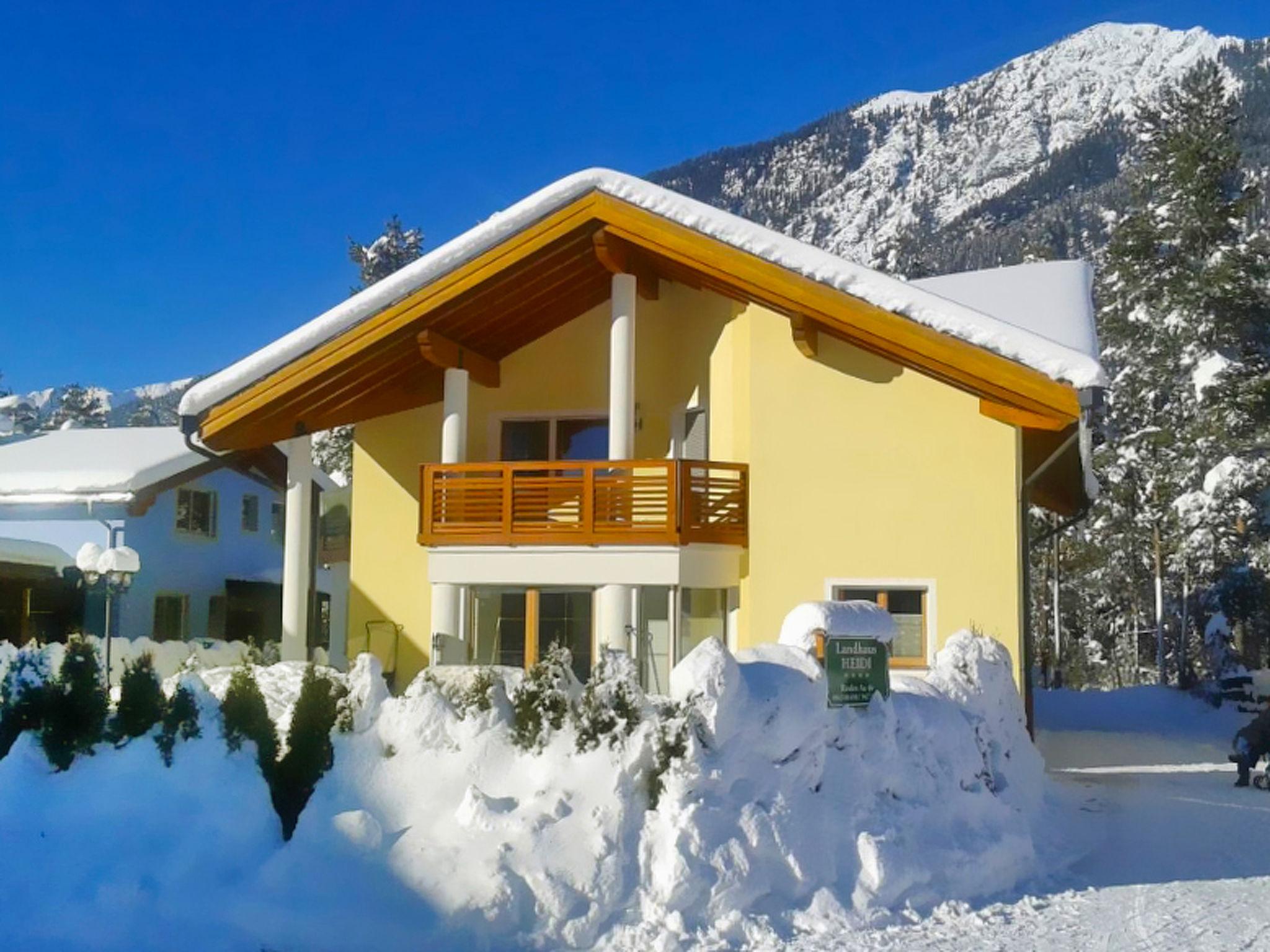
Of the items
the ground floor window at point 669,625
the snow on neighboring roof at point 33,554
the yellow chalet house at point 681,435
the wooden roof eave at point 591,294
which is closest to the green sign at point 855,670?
the wooden roof eave at point 591,294

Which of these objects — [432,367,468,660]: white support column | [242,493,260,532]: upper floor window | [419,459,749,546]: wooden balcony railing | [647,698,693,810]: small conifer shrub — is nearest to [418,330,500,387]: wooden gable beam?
[432,367,468,660]: white support column

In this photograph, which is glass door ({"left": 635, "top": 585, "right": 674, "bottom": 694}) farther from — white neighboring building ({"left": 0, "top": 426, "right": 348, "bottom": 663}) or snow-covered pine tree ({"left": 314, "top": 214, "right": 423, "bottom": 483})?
snow-covered pine tree ({"left": 314, "top": 214, "right": 423, "bottom": 483})

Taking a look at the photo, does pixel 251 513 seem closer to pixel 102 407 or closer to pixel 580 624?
pixel 580 624

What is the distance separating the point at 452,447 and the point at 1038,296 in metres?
8.30

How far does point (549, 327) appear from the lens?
58.2 ft

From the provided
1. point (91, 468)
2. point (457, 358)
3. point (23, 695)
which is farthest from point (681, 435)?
point (91, 468)

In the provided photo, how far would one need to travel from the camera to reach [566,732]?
8.55 metres

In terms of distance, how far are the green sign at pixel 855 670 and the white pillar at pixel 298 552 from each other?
936cm

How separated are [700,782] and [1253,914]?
374cm

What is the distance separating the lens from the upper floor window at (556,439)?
17469mm

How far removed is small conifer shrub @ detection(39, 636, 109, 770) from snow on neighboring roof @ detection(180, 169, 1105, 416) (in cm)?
721

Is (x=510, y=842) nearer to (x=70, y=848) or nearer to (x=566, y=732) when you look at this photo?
(x=566, y=732)

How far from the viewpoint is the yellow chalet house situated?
14.5m

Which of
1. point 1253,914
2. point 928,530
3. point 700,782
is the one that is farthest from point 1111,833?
point 700,782
